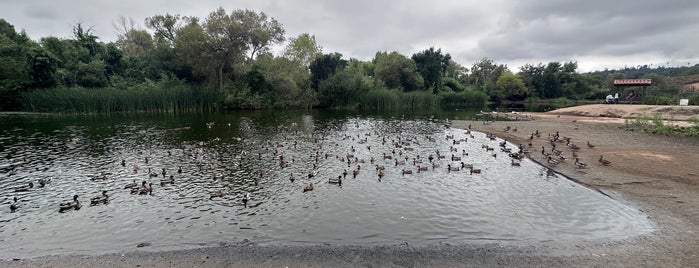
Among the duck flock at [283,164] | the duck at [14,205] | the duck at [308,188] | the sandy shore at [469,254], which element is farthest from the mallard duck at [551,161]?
the duck at [14,205]

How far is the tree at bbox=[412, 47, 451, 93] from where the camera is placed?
311 feet

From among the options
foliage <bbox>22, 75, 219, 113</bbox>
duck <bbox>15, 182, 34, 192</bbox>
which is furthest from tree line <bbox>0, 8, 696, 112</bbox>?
duck <bbox>15, 182, 34, 192</bbox>

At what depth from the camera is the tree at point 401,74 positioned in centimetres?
9212

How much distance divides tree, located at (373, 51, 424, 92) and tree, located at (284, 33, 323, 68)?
56.8 feet

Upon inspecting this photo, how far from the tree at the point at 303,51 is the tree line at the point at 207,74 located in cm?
24

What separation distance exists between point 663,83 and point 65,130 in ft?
376

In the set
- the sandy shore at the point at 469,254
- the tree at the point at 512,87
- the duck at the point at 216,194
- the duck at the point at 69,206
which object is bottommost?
the sandy shore at the point at 469,254

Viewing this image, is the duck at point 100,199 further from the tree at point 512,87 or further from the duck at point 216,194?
the tree at point 512,87

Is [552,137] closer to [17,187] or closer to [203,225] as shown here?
[203,225]

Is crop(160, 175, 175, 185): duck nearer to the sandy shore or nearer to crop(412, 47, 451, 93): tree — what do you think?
the sandy shore

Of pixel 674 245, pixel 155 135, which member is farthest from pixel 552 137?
pixel 155 135

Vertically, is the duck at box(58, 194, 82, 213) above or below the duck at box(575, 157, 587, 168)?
below

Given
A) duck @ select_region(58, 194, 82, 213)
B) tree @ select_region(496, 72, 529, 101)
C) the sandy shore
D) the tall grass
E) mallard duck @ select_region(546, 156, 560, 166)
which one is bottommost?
the sandy shore

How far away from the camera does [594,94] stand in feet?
307
